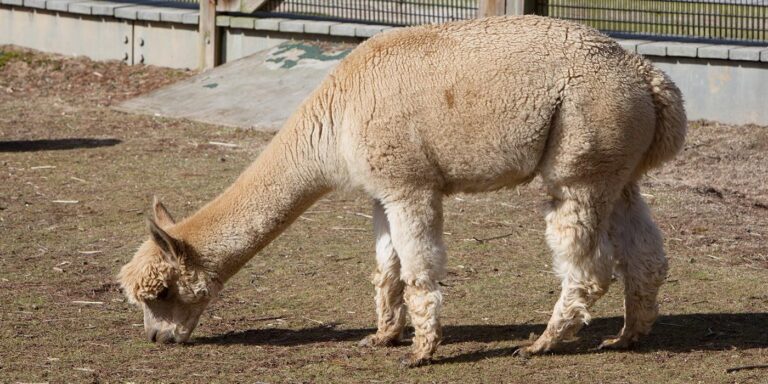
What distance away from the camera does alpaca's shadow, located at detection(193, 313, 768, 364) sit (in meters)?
6.56

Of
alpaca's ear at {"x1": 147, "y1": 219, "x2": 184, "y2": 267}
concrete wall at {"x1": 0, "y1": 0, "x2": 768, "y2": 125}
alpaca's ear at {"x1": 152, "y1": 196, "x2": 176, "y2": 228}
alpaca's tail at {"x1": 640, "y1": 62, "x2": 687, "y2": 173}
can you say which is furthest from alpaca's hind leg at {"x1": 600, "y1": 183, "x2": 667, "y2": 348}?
concrete wall at {"x1": 0, "y1": 0, "x2": 768, "y2": 125}

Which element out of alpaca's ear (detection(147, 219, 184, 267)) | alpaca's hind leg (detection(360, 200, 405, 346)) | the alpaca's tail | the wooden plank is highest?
the wooden plank

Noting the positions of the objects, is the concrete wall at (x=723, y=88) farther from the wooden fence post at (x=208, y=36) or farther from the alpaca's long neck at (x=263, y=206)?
the alpaca's long neck at (x=263, y=206)

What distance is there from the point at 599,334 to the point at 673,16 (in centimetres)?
598

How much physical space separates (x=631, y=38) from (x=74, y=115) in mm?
5815

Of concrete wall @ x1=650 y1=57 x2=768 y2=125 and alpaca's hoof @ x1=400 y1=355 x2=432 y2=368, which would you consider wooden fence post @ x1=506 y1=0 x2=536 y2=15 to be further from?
alpaca's hoof @ x1=400 y1=355 x2=432 y2=368

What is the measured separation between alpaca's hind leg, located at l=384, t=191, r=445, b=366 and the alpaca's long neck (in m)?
0.47

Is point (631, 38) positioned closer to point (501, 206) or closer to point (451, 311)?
point (501, 206)

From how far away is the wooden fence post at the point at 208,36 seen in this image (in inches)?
572

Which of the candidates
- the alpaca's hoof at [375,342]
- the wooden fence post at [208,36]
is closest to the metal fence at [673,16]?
the wooden fence post at [208,36]

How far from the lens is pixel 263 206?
6.30 metres

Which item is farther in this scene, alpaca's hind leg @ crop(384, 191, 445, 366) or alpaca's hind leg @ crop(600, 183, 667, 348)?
alpaca's hind leg @ crop(600, 183, 667, 348)

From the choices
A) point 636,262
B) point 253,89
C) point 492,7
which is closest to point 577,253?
point 636,262

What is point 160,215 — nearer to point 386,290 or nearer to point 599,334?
point 386,290
